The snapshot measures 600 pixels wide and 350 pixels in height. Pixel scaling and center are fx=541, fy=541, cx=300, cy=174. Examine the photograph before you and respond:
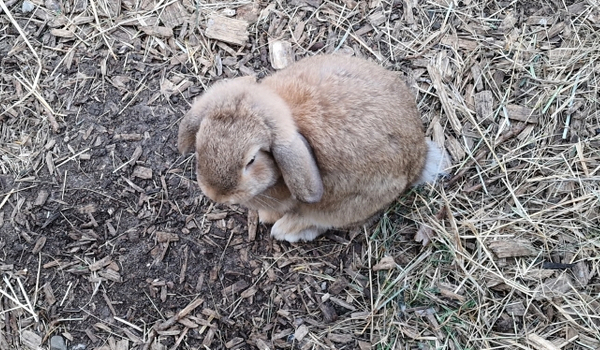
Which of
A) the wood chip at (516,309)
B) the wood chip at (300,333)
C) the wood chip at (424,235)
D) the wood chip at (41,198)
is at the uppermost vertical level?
the wood chip at (424,235)

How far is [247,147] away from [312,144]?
1.56ft

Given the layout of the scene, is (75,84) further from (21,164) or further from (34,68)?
(21,164)

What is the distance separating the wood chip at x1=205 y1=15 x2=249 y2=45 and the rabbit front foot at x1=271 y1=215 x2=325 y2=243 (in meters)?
1.51

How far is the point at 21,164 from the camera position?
4.03 m

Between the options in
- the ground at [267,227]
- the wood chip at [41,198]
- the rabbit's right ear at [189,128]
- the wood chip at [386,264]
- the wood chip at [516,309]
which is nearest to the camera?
the rabbit's right ear at [189,128]

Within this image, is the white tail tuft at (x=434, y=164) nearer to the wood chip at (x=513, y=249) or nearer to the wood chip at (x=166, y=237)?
the wood chip at (x=513, y=249)

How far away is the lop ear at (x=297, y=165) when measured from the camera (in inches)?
114

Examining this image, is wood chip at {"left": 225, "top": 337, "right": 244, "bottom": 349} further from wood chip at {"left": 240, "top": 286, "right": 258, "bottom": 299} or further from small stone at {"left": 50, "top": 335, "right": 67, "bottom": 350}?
small stone at {"left": 50, "top": 335, "right": 67, "bottom": 350}

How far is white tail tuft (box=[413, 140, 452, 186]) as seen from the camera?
3.77 metres

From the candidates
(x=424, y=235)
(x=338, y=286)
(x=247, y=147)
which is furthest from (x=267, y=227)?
(x=247, y=147)

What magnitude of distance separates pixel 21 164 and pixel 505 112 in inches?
141

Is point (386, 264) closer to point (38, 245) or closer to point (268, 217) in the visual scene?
point (268, 217)

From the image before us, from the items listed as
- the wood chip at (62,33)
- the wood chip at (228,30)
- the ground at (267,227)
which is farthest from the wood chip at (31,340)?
the wood chip at (228,30)

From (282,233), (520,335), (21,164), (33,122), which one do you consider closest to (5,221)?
(21,164)
